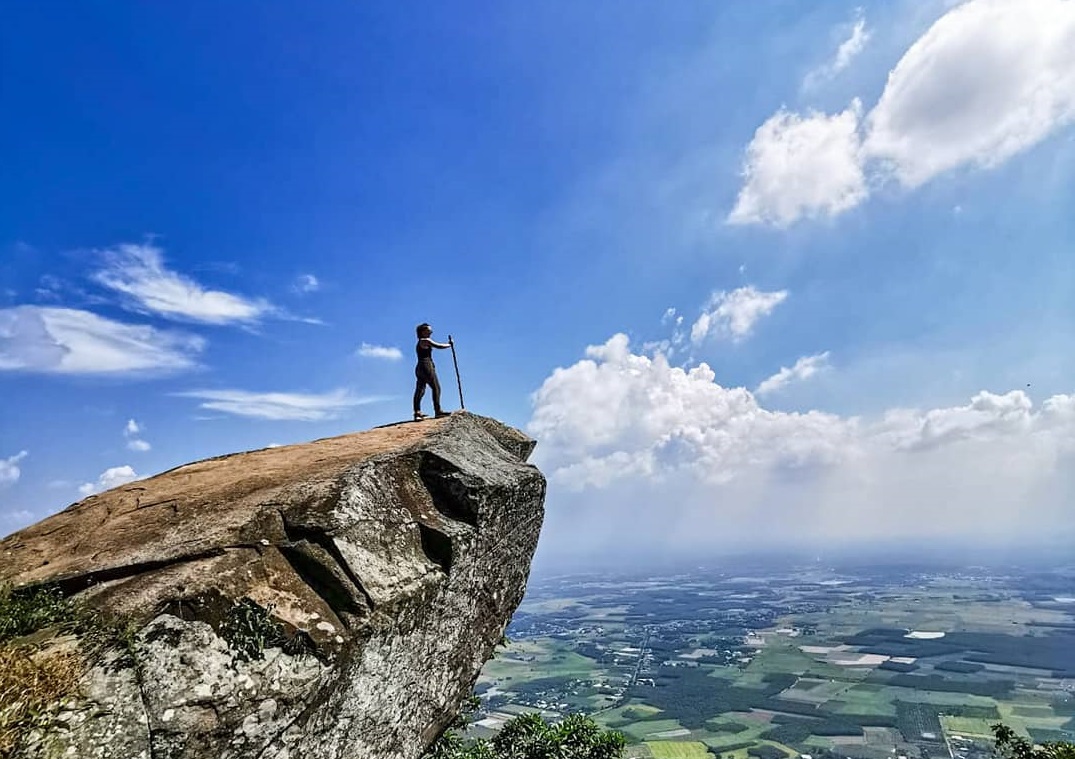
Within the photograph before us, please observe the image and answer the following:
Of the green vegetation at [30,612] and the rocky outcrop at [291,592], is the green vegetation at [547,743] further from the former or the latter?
the green vegetation at [30,612]

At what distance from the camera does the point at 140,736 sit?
5465 mm

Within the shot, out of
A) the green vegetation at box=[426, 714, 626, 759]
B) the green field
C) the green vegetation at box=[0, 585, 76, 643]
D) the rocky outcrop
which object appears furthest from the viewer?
the green field

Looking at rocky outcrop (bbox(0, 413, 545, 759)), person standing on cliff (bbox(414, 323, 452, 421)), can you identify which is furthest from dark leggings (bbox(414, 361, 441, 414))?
rocky outcrop (bbox(0, 413, 545, 759))

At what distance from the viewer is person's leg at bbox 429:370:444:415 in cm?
1498

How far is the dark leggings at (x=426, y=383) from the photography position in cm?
1498

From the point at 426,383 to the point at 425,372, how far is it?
327 millimetres

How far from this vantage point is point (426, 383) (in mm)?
15148

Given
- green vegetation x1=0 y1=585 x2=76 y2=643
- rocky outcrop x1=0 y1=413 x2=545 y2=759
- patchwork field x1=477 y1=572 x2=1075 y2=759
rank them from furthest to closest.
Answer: patchwork field x1=477 y1=572 x2=1075 y2=759 → green vegetation x1=0 y1=585 x2=76 y2=643 → rocky outcrop x1=0 y1=413 x2=545 y2=759

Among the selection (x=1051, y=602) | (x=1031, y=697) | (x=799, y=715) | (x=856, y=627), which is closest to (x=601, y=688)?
(x=799, y=715)

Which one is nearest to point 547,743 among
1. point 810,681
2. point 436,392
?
point 436,392

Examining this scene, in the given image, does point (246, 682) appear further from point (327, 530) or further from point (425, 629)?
point (425, 629)

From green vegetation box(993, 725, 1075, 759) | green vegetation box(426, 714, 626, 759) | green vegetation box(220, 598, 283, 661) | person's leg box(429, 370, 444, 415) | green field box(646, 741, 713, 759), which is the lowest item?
green field box(646, 741, 713, 759)

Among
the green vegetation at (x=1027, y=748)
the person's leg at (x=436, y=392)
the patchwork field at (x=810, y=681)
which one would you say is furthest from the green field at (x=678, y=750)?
the person's leg at (x=436, y=392)

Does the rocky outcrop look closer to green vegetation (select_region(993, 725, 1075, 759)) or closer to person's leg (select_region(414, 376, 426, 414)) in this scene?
person's leg (select_region(414, 376, 426, 414))
